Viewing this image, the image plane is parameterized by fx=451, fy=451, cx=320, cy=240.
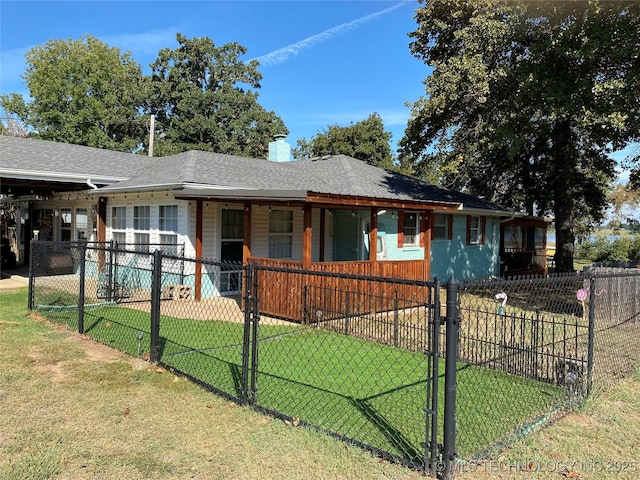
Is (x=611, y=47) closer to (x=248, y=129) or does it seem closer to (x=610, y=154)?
(x=610, y=154)

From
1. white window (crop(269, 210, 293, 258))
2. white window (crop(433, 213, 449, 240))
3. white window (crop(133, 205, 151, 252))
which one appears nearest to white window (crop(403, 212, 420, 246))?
white window (crop(433, 213, 449, 240))

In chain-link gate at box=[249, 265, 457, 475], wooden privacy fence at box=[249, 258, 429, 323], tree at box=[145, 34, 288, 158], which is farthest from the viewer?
tree at box=[145, 34, 288, 158]

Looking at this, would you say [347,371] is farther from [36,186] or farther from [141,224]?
[36,186]

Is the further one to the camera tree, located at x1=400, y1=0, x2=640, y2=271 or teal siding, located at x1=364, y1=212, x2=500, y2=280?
teal siding, located at x1=364, y1=212, x2=500, y2=280

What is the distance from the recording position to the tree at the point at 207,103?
99.8 feet

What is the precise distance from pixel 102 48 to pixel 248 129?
633 inches

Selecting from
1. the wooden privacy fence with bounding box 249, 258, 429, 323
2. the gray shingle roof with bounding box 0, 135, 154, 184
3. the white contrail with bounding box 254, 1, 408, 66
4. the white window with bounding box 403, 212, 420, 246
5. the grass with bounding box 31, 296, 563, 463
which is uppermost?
the white contrail with bounding box 254, 1, 408, 66

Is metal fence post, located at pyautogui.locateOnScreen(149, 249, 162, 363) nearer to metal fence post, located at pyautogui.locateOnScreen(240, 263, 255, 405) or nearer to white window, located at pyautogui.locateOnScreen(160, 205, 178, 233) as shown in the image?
metal fence post, located at pyautogui.locateOnScreen(240, 263, 255, 405)

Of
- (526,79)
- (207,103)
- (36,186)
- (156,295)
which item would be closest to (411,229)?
(526,79)

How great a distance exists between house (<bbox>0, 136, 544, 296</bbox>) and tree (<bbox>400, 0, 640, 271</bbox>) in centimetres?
209

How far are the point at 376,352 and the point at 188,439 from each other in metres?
3.48

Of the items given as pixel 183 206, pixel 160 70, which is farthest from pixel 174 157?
pixel 160 70

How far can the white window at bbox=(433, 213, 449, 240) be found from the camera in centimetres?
1507

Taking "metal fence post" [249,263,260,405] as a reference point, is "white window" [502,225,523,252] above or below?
above
